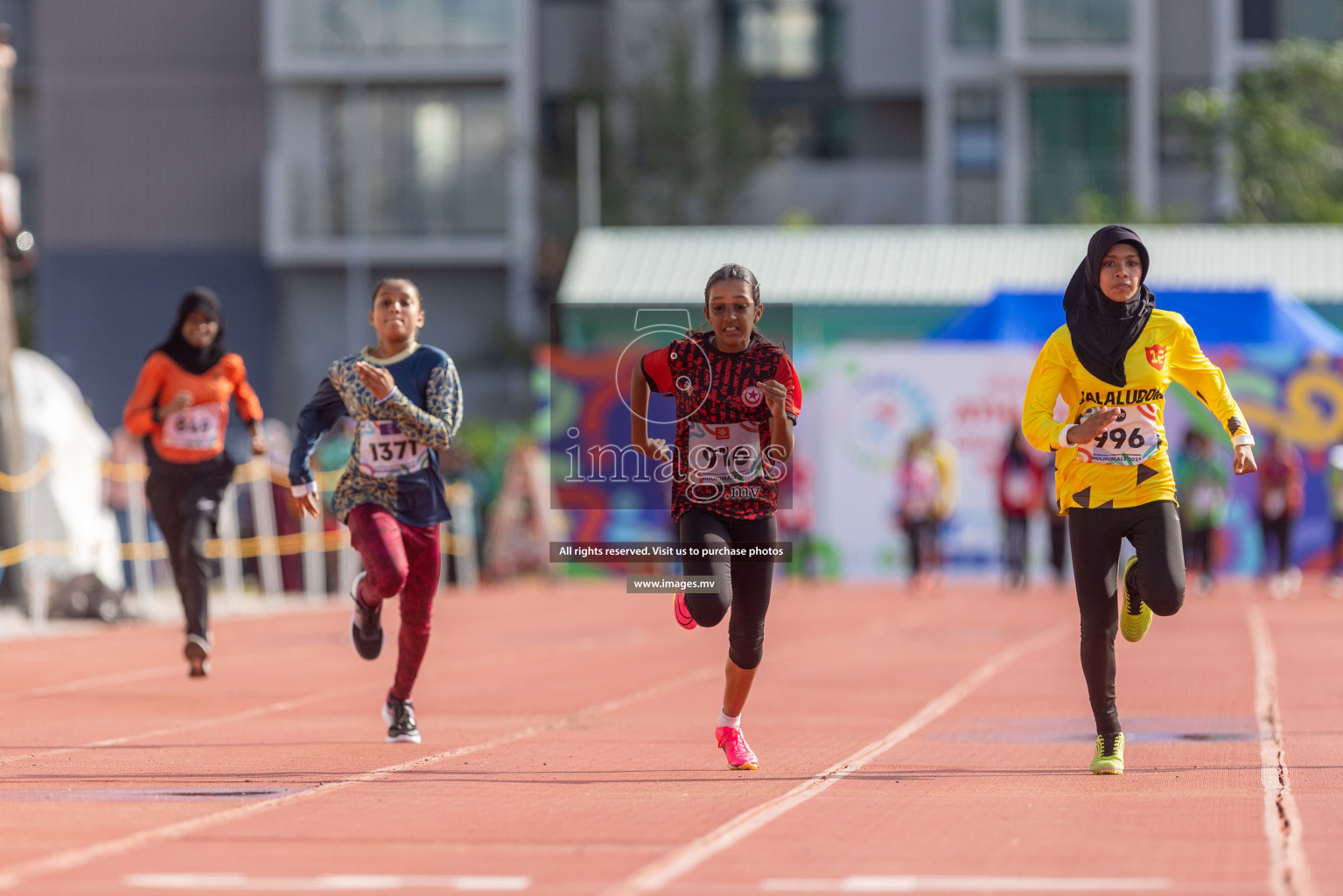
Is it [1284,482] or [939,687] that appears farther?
[1284,482]

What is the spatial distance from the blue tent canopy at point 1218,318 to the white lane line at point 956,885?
23702mm

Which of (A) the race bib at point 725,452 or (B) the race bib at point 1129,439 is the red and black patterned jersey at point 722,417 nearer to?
(A) the race bib at point 725,452

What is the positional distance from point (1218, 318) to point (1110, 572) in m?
22.0

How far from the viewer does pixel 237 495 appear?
2627cm

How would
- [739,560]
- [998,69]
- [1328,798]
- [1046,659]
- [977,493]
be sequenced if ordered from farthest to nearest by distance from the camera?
[998,69] < [977,493] < [1046,659] < [739,560] < [1328,798]

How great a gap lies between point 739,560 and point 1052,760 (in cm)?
161

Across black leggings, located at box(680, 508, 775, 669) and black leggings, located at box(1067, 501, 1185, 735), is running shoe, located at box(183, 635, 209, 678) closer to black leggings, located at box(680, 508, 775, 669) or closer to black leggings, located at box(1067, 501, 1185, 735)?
black leggings, located at box(680, 508, 775, 669)

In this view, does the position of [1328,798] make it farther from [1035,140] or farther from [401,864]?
[1035,140]

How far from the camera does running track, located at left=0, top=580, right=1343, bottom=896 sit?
6.37m

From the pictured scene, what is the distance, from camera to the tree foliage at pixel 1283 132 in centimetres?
4566

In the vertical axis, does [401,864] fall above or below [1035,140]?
below

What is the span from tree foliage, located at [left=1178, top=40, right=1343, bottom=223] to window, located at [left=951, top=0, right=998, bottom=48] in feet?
13.4

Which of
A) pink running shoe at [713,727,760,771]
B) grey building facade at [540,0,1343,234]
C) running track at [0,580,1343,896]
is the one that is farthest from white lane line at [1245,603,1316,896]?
grey building facade at [540,0,1343,234]

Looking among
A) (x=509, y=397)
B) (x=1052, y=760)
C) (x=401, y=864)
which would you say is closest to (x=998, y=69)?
(x=509, y=397)
